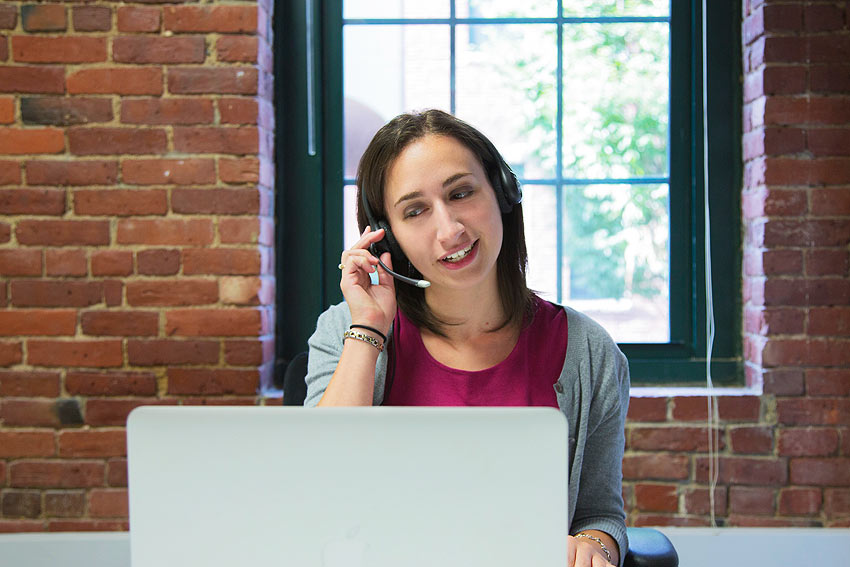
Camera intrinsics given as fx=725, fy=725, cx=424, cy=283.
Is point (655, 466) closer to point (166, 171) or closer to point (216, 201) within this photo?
point (216, 201)

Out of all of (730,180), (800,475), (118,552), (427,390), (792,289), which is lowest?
(118,552)

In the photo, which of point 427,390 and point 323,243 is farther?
point 323,243

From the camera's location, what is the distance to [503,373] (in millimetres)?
1412

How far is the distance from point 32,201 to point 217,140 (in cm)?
52

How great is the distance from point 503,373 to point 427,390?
0.15 meters

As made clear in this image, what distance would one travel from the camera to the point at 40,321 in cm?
195

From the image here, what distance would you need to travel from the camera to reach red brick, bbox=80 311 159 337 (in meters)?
1.95

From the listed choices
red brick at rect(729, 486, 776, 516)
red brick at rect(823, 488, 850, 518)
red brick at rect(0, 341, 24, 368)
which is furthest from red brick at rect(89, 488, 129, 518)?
red brick at rect(823, 488, 850, 518)

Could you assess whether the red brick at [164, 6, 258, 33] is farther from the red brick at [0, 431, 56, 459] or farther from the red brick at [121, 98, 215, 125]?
the red brick at [0, 431, 56, 459]

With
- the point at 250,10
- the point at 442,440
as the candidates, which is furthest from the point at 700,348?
the point at 442,440

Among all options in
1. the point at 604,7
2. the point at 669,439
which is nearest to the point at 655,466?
the point at 669,439

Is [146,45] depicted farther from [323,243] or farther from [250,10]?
[323,243]

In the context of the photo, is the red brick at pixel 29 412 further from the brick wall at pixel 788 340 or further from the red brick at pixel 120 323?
the brick wall at pixel 788 340

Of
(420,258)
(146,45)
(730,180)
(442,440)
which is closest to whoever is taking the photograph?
(442,440)
